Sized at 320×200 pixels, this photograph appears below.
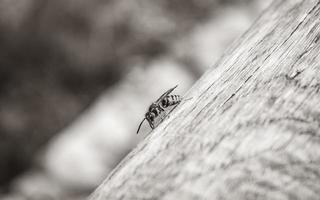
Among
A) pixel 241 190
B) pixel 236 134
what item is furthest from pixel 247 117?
pixel 241 190

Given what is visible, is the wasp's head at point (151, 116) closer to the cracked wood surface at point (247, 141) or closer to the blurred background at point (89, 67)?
the cracked wood surface at point (247, 141)

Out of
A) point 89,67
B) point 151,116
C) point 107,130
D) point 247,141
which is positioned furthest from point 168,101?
point 89,67

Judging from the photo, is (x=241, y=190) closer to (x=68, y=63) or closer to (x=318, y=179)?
(x=318, y=179)

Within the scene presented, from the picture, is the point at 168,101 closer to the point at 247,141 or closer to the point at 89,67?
the point at 247,141

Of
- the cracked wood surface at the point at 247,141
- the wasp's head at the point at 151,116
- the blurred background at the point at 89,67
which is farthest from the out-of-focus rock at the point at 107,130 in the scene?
the cracked wood surface at the point at 247,141

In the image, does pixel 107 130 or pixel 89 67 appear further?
pixel 89 67

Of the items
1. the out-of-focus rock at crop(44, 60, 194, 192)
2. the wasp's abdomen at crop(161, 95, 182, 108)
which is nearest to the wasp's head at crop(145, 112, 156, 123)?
the wasp's abdomen at crop(161, 95, 182, 108)

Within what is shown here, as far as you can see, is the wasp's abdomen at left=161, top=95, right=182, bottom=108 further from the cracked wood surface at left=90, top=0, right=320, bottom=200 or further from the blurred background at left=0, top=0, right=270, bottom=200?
the blurred background at left=0, top=0, right=270, bottom=200
